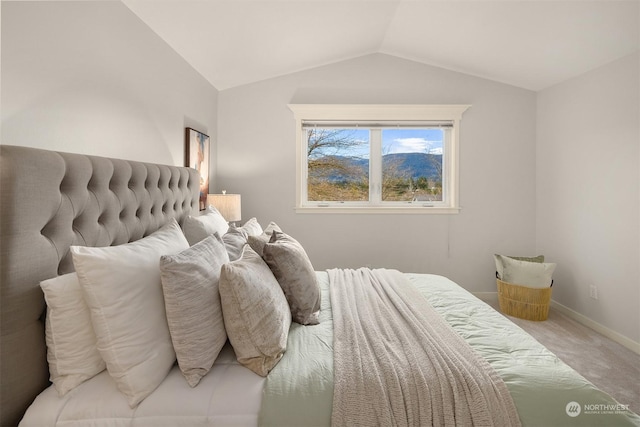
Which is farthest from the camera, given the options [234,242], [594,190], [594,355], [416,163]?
[416,163]

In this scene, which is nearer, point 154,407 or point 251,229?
point 154,407

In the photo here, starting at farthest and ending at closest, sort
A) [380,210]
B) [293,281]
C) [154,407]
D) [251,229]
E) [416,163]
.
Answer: [416,163]
[380,210]
[251,229]
[293,281]
[154,407]

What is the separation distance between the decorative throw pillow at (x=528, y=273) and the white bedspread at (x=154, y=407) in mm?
2887

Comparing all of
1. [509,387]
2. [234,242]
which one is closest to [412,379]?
[509,387]

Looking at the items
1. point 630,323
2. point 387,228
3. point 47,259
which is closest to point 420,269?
point 387,228

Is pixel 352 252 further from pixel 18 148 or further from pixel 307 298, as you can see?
pixel 18 148

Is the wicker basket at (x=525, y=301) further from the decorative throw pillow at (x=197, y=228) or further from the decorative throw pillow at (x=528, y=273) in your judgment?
the decorative throw pillow at (x=197, y=228)

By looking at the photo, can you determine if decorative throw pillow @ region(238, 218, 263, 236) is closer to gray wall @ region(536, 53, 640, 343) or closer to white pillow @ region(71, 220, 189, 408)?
white pillow @ region(71, 220, 189, 408)

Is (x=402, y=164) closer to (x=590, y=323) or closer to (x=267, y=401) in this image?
(x=590, y=323)

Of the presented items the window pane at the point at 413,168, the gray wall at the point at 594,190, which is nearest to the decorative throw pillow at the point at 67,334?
the window pane at the point at 413,168

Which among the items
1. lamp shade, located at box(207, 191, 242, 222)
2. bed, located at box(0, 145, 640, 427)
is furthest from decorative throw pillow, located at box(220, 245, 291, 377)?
lamp shade, located at box(207, 191, 242, 222)

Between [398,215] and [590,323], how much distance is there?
6.37 feet

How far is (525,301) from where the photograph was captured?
290cm

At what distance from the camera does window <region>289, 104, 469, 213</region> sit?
11.4 ft
